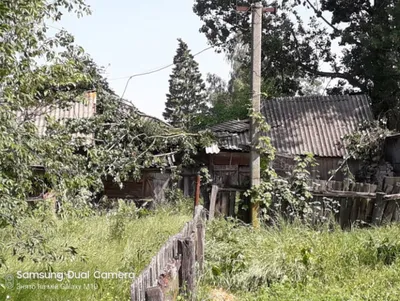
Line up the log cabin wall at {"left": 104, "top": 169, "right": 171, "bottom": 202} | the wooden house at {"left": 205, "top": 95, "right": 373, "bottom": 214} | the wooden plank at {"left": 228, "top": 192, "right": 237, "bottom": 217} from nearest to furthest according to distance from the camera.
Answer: the wooden plank at {"left": 228, "top": 192, "right": 237, "bottom": 217}, the log cabin wall at {"left": 104, "top": 169, "right": 171, "bottom": 202}, the wooden house at {"left": 205, "top": 95, "right": 373, "bottom": 214}

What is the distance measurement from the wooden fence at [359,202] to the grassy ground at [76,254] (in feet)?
10.1

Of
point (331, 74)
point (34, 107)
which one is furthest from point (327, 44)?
point (34, 107)

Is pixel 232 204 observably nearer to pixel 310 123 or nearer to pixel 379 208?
pixel 379 208

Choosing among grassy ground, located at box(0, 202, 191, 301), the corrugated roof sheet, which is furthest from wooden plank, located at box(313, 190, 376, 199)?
the corrugated roof sheet

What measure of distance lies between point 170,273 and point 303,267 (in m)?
2.71

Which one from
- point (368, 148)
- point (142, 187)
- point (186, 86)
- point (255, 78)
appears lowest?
point (142, 187)

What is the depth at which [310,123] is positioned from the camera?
17.7 m

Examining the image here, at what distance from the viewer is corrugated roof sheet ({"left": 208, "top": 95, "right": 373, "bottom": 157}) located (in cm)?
1619

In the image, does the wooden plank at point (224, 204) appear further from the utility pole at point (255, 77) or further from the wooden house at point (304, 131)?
the wooden house at point (304, 131)

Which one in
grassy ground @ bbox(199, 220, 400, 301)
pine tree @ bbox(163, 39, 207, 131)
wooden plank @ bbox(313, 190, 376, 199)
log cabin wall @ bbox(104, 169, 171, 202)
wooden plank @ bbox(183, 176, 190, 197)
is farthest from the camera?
pine tree @ bbox(163, 39, 207, 131)

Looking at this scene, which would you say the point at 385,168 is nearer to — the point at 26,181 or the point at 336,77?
the point at 336,77

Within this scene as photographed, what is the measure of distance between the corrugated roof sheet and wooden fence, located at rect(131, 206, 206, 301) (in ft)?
36.7

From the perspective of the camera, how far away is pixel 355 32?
61.4ft

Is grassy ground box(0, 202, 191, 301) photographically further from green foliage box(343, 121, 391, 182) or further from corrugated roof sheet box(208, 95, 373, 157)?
green foliage box(343, 121, 391, 182)
